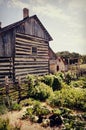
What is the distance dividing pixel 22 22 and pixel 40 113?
868 cm

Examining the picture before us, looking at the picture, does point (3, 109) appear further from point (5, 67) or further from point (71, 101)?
point (5, 67)

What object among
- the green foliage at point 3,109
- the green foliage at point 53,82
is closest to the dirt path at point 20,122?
the green foliage at point 3,109

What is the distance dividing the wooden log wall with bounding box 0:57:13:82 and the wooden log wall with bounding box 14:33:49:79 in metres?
0.57

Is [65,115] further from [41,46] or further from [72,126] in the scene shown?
[41,46]

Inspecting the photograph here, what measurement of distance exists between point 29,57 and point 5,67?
2.94 m

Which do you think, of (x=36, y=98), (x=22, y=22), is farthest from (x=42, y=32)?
(x=36, y=98)

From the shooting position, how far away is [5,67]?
1328 centimetres

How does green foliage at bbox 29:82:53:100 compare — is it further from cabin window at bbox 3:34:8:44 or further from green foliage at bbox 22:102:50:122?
cabin window at bbox 3:34:8:44

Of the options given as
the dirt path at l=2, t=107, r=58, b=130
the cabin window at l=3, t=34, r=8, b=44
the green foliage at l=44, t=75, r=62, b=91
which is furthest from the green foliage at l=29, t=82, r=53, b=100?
the cabin window at l=3, t=34, r=8, b=44

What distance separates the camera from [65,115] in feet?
26.3

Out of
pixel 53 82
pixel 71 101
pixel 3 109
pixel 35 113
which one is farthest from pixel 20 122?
pixel 53 82

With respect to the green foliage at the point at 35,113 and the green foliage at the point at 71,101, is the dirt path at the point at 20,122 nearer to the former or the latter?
the green foliage at the point at 35,113

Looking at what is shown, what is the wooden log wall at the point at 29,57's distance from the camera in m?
14.2

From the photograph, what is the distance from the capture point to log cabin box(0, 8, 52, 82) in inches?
530
